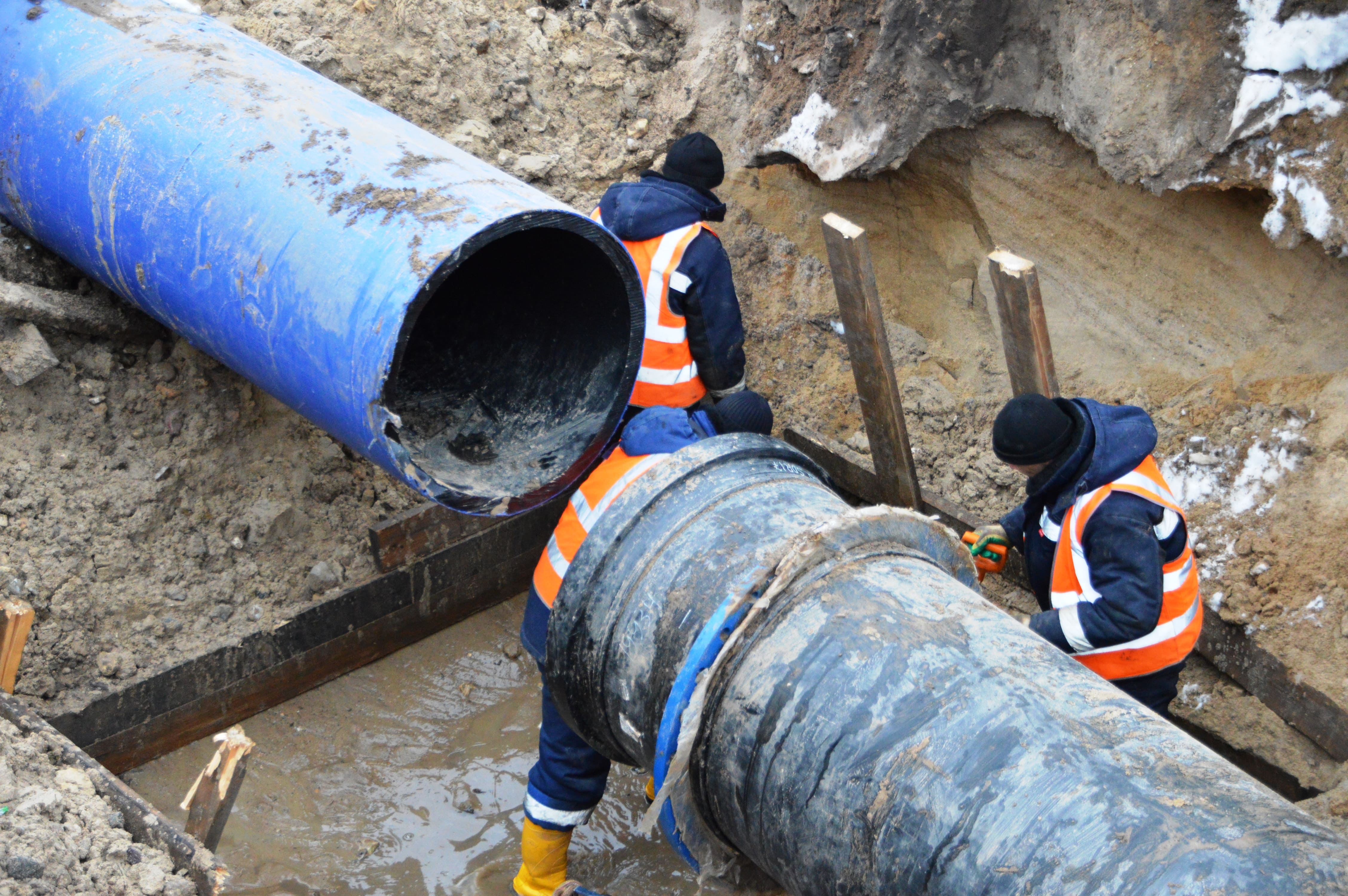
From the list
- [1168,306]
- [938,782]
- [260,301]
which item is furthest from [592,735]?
[1168,306]

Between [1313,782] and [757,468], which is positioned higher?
[757,468]

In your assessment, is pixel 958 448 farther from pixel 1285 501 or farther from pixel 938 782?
pixel 938 782

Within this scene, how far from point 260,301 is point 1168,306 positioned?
3.44 meters

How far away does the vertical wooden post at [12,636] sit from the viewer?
308 centimetres

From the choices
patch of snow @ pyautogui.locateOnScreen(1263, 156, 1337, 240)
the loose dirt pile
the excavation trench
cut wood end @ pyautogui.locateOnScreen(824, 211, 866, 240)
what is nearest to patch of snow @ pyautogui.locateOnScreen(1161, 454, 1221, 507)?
the excavation trench

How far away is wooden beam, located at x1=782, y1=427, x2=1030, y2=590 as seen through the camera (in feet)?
13.5

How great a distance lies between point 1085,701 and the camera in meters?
1.95

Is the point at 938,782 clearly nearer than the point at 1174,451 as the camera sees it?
Yes

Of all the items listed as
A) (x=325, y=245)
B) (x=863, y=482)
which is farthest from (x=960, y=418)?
(x=325, y=245)

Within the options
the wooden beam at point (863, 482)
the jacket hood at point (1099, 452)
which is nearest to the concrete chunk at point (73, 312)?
the wooden beam at point (863, 482)

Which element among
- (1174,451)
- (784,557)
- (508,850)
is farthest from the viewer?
(1174,451)

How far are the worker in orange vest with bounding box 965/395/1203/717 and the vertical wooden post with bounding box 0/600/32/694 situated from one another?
2728 millimetres

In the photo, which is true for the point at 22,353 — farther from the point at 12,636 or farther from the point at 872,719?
the point at 872,719

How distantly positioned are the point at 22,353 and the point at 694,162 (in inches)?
97.9
